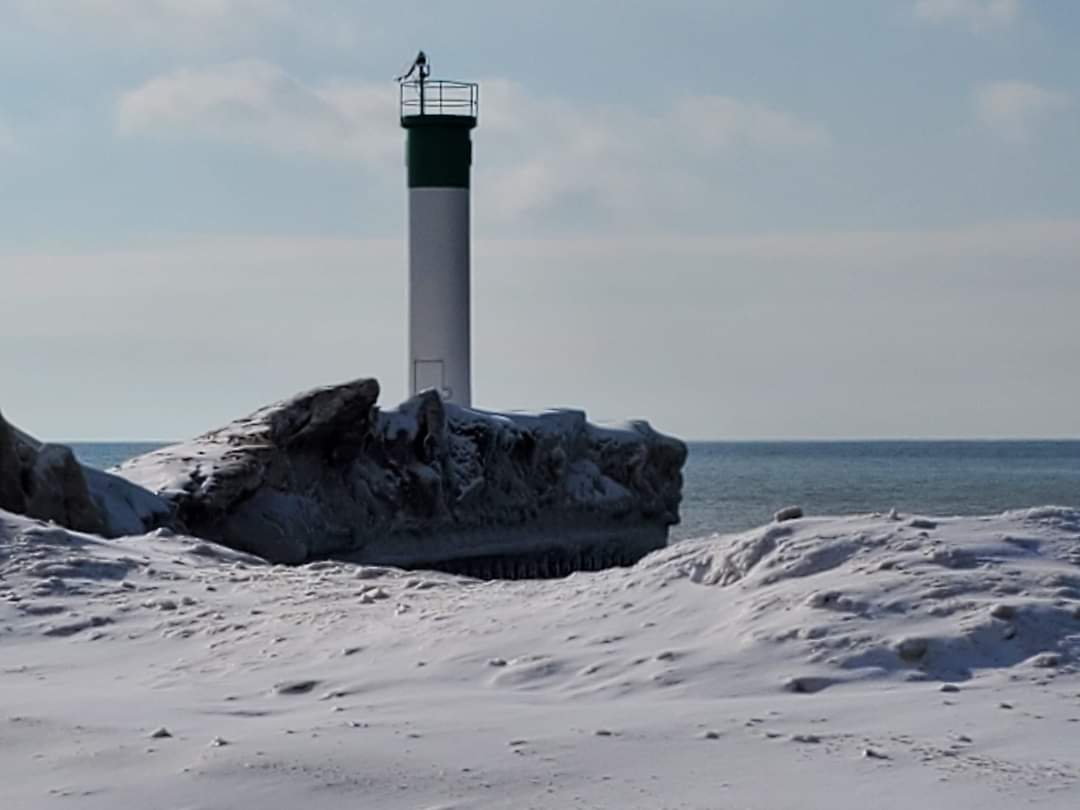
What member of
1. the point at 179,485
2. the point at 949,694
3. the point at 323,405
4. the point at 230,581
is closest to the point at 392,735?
the point at 949,694

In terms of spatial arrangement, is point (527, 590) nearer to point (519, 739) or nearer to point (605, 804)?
point (519, 739)

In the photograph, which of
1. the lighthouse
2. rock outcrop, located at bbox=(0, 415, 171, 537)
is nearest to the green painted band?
the lighthouse

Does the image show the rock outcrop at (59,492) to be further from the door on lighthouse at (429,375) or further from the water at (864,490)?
the water at (864,490)

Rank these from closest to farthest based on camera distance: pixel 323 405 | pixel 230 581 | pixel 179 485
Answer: pixel 230 581 → pixel 179 485 → pixel 323 405

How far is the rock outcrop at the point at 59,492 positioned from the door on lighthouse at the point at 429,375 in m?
13.9

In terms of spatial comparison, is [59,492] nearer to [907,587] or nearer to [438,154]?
[907,587]

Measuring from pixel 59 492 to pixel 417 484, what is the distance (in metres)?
8.80

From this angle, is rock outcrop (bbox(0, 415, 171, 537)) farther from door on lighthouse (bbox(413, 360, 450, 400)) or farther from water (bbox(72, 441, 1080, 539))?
water (bbox(72, 441, 1080, 539))

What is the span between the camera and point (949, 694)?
707 centimetres

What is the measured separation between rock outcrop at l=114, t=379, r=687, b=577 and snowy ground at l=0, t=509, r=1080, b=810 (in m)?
11.4

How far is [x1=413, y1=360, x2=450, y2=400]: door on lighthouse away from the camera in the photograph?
3294 centimetres

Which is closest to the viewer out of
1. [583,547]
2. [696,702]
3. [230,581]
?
[696,702]

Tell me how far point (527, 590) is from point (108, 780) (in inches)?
166

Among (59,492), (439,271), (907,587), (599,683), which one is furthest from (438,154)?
(599,683)
